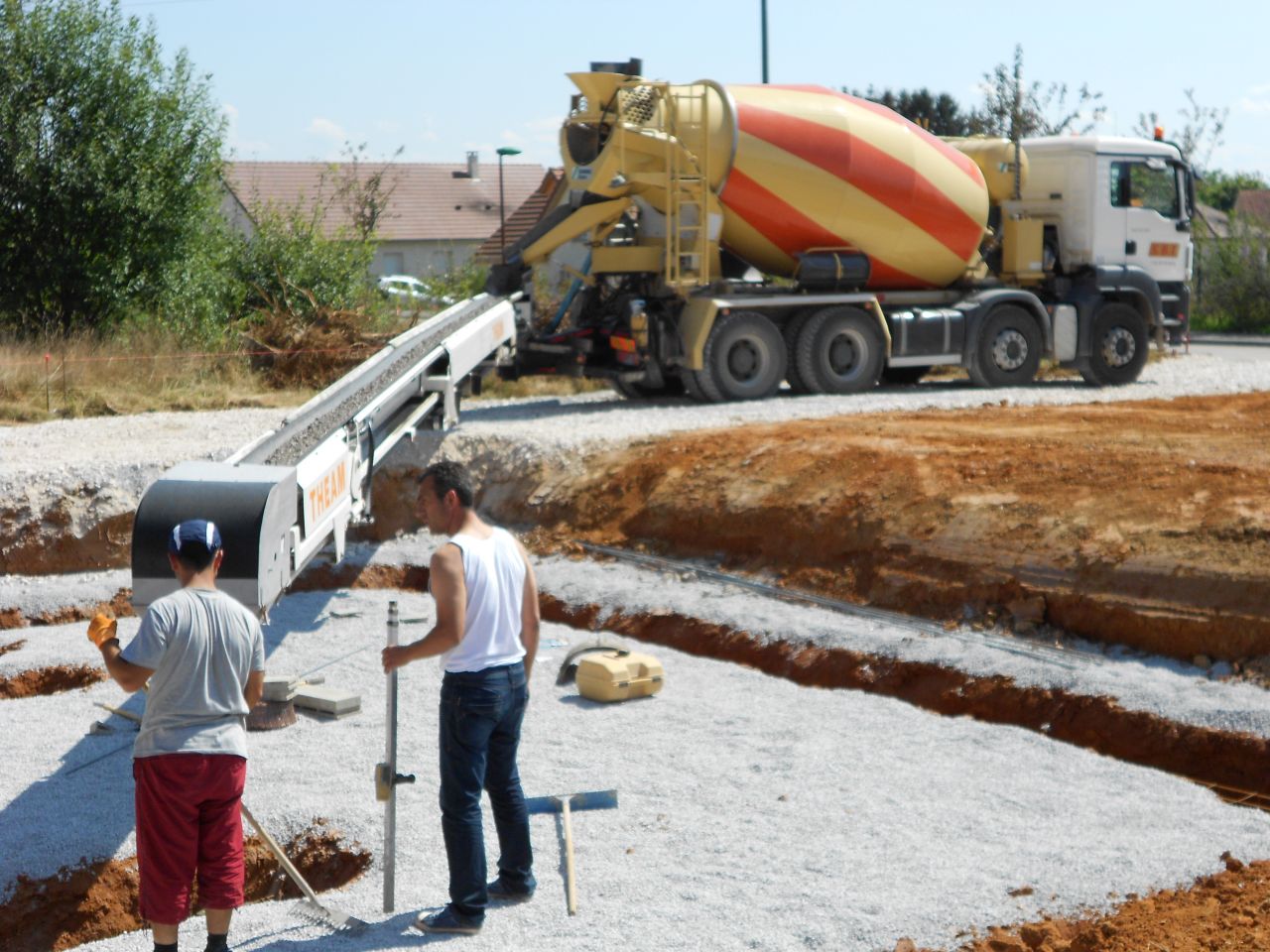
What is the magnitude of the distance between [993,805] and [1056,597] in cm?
295

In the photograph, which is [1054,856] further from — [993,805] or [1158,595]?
[1158,595]

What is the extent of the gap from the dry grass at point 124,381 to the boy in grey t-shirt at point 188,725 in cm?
1233

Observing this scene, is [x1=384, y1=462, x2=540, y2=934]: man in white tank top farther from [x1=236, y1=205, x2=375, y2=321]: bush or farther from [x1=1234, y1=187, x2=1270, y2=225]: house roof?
[x1=1234, y1=187, x2=1270, y2=225]: house roof

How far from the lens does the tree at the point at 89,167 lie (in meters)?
19.8

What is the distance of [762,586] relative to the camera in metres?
11.3

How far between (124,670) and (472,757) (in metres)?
1.31

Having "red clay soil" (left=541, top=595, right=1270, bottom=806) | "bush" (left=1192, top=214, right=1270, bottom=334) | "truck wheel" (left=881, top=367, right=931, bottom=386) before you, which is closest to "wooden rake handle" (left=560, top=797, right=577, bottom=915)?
"red clay soil" (left=541, top=595, right=1270, bottom=806)

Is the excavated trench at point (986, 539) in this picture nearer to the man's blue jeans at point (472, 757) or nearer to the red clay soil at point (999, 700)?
the red clay soil at point (999, 700)

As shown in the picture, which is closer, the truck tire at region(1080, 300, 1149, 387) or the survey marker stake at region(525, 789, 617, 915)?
the survey marker stake at region(525, 789, 617, 915)

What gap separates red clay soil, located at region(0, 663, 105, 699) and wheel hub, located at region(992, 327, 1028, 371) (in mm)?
12970

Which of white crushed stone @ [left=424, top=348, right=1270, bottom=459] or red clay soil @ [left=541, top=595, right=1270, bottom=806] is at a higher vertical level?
white crushed stone @ [left=424, top=348, right=1270, bottom=459]

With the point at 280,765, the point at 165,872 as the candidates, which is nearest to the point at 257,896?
the point at 280,765

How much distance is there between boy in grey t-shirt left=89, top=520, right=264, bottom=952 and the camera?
16.4 feet

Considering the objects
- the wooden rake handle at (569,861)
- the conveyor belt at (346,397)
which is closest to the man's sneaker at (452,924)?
the wooden rake handle at (569,861)
